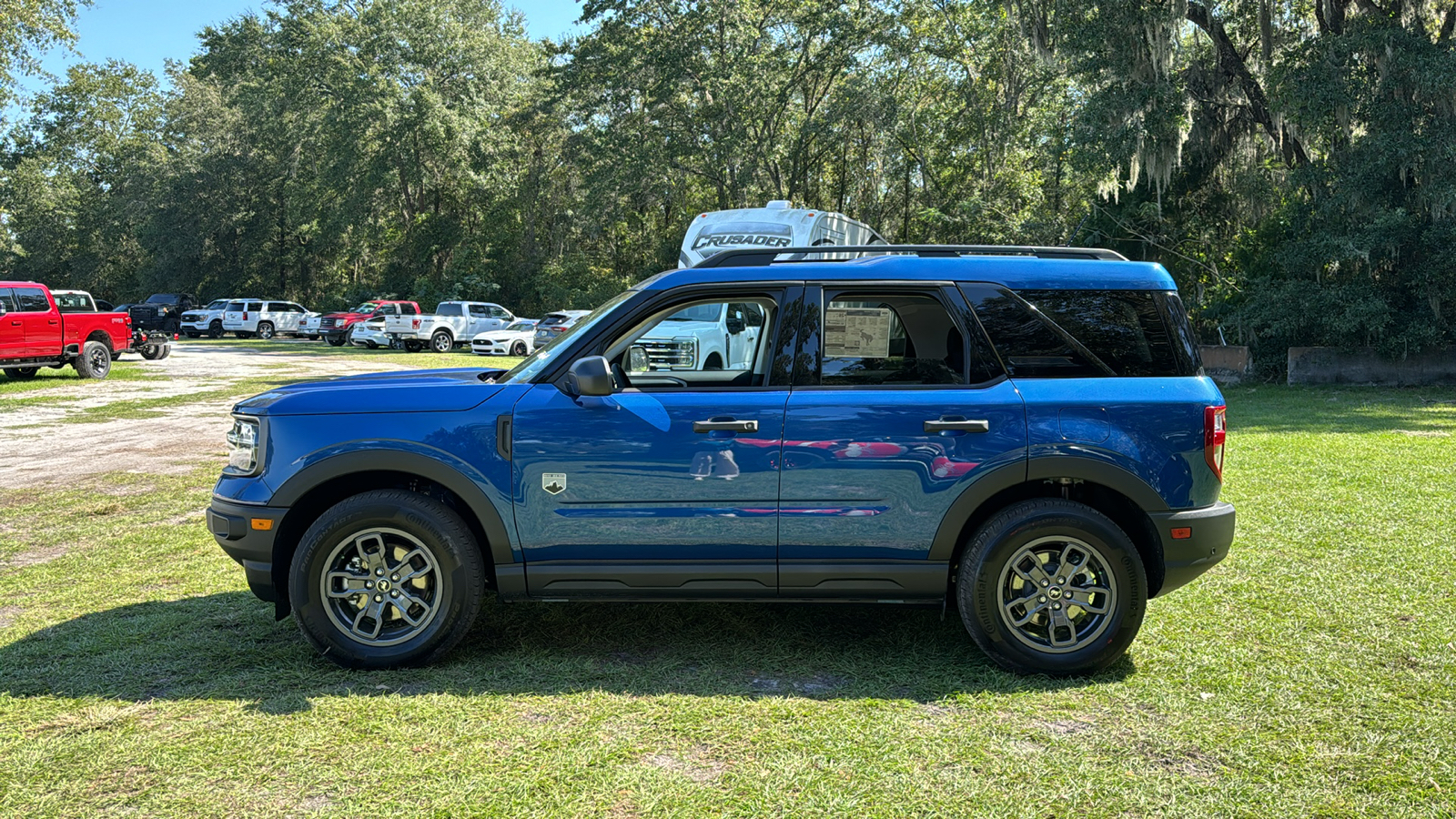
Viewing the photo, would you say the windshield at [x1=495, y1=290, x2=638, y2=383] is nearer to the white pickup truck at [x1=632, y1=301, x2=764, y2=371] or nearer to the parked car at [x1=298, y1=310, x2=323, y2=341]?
the white pickup truck at [x1=632, y1=301, x2=764, y2=371]

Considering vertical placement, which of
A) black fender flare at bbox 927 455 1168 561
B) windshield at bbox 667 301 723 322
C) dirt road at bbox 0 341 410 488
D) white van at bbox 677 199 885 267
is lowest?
dirt road at bbox 0 341 410 488

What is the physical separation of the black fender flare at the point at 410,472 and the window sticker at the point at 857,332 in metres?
1.65

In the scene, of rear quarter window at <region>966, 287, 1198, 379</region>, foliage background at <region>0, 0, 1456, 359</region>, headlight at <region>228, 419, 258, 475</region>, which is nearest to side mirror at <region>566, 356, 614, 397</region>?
headlight at <region>228, 419, 258, 475</region>

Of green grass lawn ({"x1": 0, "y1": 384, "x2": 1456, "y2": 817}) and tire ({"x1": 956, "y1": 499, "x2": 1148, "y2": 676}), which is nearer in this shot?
green grass lawn ({"x1": 0, "y1": 384, "x2": 1456, "y2": 817})

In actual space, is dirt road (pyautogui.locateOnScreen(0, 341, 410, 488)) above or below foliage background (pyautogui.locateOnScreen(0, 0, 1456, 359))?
below

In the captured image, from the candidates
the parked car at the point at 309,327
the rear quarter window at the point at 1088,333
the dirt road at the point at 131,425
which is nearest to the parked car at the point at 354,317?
the parked car at the point at 309,327

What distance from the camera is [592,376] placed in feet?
14.2

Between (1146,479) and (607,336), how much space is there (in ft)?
7.93

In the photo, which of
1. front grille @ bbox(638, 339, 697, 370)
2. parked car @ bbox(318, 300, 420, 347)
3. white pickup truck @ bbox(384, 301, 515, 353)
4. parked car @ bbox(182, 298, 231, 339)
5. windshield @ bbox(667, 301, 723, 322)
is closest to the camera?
windshield @ bbox(667, 301, 723, 322)

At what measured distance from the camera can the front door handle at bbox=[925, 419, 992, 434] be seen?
173 inches

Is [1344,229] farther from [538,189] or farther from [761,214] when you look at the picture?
→ [538,189]

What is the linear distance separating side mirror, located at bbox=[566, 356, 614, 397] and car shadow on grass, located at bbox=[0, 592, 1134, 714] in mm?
1244

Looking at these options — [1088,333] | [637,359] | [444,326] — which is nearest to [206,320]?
[444,326]

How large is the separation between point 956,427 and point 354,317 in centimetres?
3951
